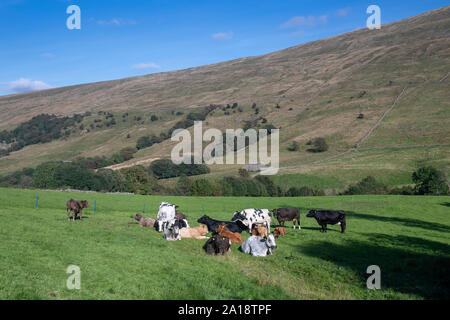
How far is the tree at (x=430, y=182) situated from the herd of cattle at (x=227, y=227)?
185 ft

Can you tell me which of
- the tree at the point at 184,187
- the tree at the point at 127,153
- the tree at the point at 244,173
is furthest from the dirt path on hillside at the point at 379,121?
the tree at the point at 127,153

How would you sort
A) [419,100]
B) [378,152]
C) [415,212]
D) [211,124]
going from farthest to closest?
[211,124] < [419,100] < [378,152] < [415,212]

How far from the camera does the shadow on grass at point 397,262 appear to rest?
12867 mm

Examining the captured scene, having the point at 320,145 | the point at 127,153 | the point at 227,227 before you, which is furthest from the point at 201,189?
the point at 127,153

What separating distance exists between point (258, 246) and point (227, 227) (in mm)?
4985

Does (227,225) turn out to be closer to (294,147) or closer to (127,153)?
(294,147)

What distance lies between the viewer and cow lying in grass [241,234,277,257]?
16719 mm

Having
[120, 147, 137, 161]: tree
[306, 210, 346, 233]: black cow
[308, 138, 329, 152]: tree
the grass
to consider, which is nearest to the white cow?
the grass

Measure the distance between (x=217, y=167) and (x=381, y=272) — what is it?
106 metres

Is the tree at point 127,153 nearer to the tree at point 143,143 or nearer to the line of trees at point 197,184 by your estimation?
the tree at point 143,143

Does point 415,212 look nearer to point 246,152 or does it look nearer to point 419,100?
point 246,152
